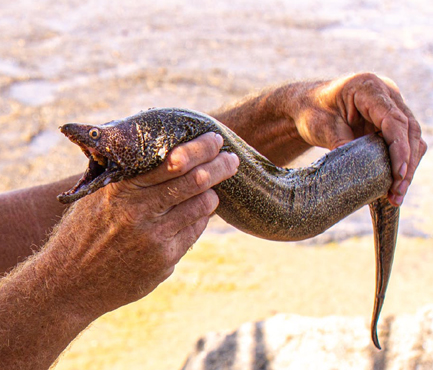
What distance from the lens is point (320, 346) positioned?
3.24 m

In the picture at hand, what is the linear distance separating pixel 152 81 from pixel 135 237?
26.9ft

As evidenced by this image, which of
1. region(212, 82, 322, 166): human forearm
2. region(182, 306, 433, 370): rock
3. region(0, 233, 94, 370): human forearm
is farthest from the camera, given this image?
region(212, 82, 322, 166): human forearm

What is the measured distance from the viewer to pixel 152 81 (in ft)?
33.3

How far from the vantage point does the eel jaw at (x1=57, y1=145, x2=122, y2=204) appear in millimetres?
2047

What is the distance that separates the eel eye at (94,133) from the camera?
6.89 feet

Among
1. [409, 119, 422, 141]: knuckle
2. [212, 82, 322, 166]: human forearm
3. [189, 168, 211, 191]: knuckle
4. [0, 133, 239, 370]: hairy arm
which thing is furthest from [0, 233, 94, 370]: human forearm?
[409, 119, 422, 141]: knuckle

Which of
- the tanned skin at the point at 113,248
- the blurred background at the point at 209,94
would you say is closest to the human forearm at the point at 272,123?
the blurred background at the point at 209,94

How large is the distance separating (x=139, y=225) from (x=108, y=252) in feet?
0.67

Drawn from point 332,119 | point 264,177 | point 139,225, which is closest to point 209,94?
point 332,119

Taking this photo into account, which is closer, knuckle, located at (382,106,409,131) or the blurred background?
knuckle, located at (382,106,409,131)

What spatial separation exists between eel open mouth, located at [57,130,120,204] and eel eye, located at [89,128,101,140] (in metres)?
0.04

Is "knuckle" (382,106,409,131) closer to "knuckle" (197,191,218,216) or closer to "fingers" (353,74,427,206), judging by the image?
"fingers" (353,74,427,206)

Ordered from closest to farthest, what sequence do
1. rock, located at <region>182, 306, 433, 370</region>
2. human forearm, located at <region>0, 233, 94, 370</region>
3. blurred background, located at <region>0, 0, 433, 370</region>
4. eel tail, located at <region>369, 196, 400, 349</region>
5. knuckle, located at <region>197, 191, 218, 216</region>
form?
1. knuckle, located at <region>197, 191, 218, 216</region>
2. human forearm, located at <region>0, 233, 94, 370</region>
3. rock, located at <region>182, 306, 433, 370</region>
4. eel tail, located at <region>369, 196, 400, 349</region>
5. blurred background, located at <region>0, 0, 433, 370</region>

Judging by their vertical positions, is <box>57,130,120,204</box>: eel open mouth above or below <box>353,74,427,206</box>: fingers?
above
